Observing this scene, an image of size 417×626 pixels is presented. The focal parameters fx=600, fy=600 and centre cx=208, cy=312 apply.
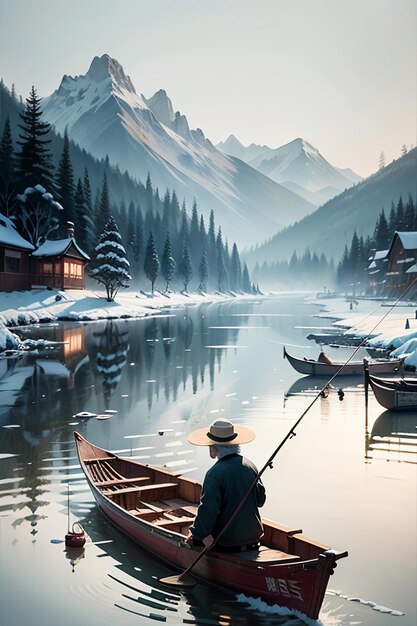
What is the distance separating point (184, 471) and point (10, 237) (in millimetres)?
50854

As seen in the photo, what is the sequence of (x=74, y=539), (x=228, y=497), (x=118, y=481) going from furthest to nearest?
(x=118, y=481) < (x=74, y=539) < (x=228, y=497)

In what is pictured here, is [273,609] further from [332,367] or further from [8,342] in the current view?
[8,342]

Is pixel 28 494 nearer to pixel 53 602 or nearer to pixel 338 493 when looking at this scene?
pixel 53 602

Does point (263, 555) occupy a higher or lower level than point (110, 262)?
lower

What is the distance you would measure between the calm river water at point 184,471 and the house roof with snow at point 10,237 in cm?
2960

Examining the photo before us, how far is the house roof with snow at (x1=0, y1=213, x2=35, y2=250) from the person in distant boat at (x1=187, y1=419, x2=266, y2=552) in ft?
172

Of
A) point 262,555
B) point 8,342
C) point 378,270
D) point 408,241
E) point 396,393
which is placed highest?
point 408,241

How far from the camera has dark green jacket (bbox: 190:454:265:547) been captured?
24.5 ft

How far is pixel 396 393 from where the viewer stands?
19828 mm

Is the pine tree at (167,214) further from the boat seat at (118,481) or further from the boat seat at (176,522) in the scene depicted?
the boat seat at (176,522)

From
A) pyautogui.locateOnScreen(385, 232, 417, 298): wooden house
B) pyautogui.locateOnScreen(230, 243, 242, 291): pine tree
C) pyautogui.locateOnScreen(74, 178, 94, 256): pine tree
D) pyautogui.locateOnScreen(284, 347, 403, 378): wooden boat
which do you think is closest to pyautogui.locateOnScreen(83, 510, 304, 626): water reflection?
pyautogui.locateOnScreen(284, 347, 403, 378): wooden boat

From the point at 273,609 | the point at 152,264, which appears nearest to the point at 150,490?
the point at 273,609

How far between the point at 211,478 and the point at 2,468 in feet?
24.7

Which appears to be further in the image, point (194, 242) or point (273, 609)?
point (194, 242)
